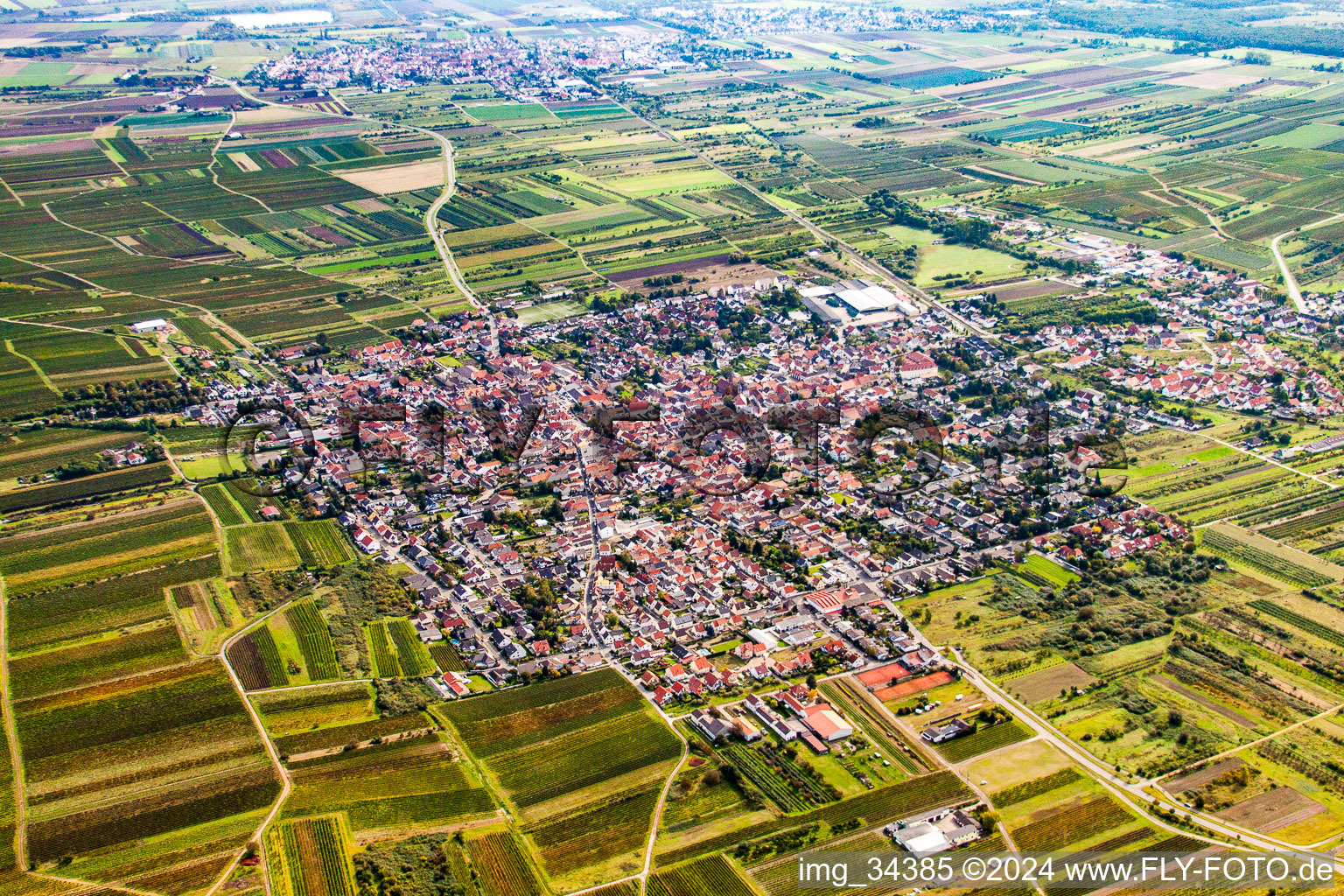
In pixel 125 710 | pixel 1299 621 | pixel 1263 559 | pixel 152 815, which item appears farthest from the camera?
pixel 1263 559

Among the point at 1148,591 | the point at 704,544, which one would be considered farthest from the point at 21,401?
the point at 1148,591

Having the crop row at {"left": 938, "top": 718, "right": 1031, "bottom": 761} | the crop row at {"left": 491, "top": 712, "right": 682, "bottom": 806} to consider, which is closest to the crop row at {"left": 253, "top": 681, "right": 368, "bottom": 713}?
the crop row at {"left": 491, "top": 712, "right": 682, "bottom": 806}

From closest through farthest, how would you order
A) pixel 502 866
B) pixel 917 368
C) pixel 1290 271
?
pixel 502 866
pixel 917 368
pixel 1290 271

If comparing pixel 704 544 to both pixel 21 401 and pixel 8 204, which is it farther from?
pixel 8 204

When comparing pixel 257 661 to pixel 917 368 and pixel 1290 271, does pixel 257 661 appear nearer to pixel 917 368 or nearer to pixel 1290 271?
pixel 917 368

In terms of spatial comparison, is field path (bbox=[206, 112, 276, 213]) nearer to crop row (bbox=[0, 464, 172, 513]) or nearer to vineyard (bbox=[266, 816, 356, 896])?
crop row (bbox=[0, 464, 172, 513])

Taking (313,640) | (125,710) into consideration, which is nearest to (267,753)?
(125,710)

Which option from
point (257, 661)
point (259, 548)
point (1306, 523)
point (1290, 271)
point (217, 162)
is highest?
point (217, 162)
